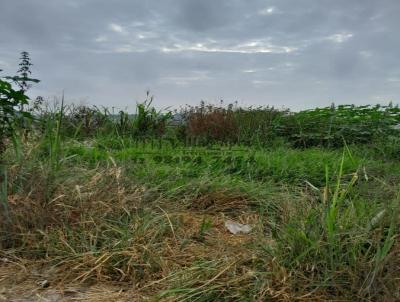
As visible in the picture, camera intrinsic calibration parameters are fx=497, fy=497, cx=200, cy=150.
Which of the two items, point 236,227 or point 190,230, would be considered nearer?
point 190,230

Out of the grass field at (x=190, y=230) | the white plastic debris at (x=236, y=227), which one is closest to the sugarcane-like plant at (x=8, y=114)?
the grass field at (x=190, y=230)

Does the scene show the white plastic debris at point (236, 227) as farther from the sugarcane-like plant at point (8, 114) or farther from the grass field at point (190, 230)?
the sugarcane-like plant at point (8, 114)

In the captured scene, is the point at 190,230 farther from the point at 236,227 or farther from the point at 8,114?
the point at 8,114

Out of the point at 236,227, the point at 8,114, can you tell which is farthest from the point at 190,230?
the point at 8,114

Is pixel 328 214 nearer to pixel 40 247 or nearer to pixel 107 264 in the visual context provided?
pixel 107 264

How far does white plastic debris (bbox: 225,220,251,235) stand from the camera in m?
3.51

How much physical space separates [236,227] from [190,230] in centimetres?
42

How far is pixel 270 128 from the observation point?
9.09 m

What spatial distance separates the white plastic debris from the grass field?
53 mm

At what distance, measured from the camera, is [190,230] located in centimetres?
334

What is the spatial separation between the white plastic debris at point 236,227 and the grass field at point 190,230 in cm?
5

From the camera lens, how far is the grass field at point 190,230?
2.34 meters

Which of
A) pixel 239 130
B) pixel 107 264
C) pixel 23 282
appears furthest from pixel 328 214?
pixel 239 130

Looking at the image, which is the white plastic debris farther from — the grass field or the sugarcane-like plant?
the sugarcane-like plant
